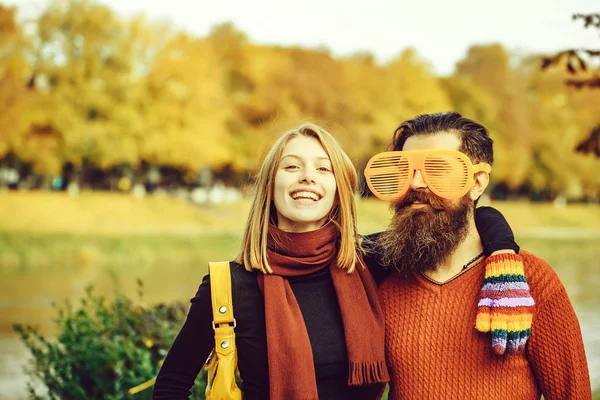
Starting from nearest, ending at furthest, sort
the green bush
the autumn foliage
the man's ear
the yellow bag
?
the yellow bag, the man's ear, the green bush, the autumn foliage

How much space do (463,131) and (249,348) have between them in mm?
1110

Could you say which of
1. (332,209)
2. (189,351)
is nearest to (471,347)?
(332,209)

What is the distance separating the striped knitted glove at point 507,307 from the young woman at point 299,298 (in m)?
0.40

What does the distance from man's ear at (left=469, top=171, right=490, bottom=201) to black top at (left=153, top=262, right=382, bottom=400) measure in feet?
2.26

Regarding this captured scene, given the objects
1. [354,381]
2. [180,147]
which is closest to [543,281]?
[354,381]

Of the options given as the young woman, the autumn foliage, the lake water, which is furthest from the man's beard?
the autumn foliage

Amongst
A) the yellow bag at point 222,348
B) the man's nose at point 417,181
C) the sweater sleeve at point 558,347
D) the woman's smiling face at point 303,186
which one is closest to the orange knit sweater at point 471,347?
the sweater sleeve at point 558,347

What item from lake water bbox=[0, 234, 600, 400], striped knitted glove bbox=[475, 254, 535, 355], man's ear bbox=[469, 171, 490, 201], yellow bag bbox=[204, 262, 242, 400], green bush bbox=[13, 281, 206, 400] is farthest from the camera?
lake water bbox=[0, 234, 600, 400]

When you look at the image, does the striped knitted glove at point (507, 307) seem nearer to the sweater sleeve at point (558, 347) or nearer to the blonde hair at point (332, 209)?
the sweater sleeve at point (558, 347)

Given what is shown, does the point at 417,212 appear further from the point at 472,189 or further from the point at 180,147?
the point at 180,147

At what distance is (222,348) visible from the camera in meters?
2.50

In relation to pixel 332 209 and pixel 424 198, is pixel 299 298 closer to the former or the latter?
pixel 332 209

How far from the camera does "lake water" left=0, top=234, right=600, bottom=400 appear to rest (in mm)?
8734

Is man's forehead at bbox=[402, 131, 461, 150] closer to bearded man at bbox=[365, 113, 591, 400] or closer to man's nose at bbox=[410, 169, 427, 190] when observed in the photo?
bearded man at bbox=[365, 113, 591, 400]
